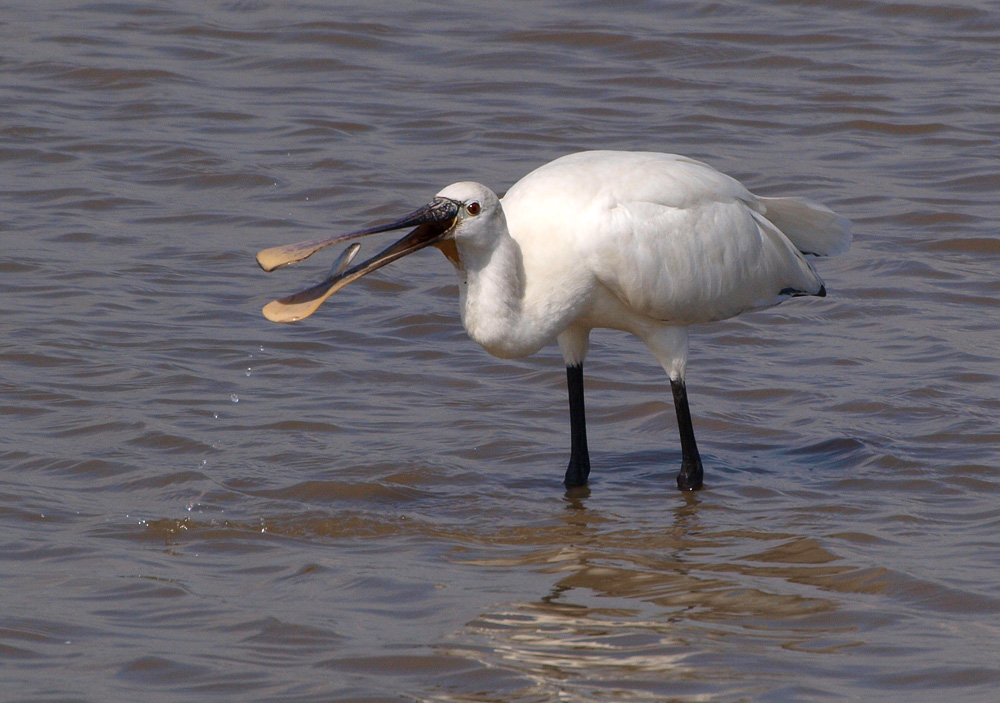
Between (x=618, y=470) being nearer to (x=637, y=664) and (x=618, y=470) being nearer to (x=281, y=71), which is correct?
(x=637, y=664)

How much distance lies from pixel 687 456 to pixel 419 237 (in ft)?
6.21

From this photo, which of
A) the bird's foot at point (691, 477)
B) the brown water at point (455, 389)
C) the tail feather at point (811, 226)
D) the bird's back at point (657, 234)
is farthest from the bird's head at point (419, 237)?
the tail feather at point (811, 226)

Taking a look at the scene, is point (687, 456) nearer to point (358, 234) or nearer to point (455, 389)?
point (455, 389)

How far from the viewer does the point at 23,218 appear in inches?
448

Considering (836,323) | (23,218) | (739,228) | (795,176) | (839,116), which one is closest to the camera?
(739,228)

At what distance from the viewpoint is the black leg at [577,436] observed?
25.8ft

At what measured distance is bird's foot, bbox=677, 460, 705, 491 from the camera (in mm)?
7879

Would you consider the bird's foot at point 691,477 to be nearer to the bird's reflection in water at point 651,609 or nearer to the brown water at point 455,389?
the brown water at point 455,389

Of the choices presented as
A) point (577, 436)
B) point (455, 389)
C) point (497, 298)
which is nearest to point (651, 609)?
point (497, 298)

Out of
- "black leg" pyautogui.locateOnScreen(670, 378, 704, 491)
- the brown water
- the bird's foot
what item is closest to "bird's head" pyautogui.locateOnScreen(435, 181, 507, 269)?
the brown water

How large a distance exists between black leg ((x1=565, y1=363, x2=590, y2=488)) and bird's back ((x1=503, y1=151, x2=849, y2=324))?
0.56 metres

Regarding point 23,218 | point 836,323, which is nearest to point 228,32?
point 23,218

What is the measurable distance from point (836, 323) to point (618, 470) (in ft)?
8.60

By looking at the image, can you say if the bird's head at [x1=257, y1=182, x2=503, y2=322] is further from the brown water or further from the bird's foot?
the bird's foot
